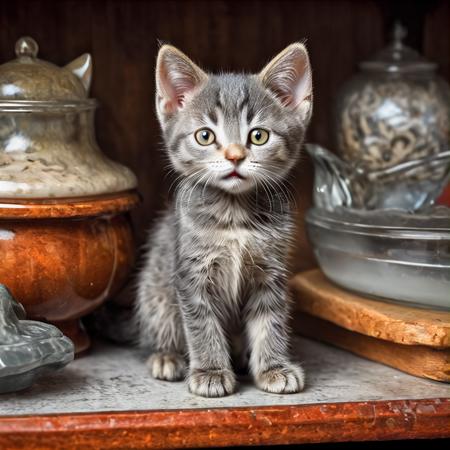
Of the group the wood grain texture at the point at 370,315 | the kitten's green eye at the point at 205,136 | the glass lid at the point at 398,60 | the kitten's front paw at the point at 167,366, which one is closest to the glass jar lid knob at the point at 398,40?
the glass lid at the point at 398,60

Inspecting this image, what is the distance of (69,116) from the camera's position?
1188 millimetres

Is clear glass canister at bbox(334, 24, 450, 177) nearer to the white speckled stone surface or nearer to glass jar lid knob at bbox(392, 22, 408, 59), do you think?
glass jar lid knob at bbox(392, 22, 408, 59)

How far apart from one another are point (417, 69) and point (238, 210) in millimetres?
522

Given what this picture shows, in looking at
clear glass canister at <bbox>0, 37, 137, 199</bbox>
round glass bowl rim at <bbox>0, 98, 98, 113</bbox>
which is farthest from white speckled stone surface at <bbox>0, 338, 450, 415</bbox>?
round glass bowl rim at <bbox>0, 98, 98, 113</bbox>

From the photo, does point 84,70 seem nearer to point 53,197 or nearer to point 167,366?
point 53,197

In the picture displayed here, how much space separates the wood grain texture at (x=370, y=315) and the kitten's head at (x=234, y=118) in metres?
0.24

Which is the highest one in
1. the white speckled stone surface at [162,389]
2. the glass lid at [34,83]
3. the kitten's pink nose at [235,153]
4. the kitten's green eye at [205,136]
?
the glass lid at [34,83]

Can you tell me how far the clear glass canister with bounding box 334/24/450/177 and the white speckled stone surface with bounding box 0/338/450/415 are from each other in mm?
376

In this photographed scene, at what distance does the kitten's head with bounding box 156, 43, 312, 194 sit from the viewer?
1.04 metres

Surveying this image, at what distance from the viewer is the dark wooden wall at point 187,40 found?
1449 millimetres

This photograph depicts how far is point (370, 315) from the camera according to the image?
1167 millimetres

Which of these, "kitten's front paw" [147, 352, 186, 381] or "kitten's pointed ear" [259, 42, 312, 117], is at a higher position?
"kitten's pointed ear" [259, 42, 312, 117]

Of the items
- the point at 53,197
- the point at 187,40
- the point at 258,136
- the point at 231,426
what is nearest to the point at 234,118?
the point at 258,136

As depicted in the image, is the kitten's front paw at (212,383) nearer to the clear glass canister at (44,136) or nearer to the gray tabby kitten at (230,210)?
the gray tabby kitten at (230,210)
